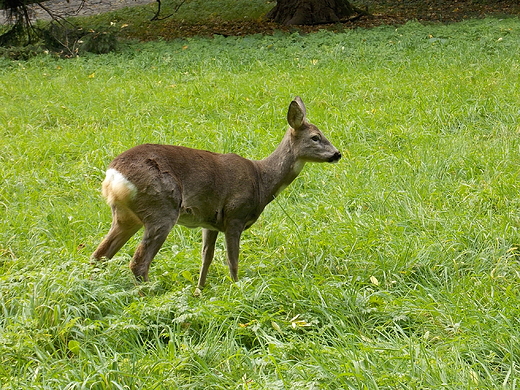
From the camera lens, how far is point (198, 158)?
459cm

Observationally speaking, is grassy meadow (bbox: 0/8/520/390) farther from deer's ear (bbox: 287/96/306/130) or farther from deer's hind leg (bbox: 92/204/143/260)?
deer's ear (bbox: 287/96/306/130)

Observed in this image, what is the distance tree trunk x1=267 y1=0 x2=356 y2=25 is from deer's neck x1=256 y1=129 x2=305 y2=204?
40.0 feet

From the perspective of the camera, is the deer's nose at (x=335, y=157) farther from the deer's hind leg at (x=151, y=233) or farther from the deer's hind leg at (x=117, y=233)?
the deer's hind leg at (x=117, y=233)

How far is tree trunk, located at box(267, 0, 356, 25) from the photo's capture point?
1677 centimetres

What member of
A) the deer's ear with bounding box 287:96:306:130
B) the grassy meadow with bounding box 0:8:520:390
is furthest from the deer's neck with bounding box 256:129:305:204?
the grassy meadow with bounding box 0:8:520:390

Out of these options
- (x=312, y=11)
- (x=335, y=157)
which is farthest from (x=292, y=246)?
(x=312, y=11)

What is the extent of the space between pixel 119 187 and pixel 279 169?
4.33 ft

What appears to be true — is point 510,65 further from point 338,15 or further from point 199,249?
point 338,15

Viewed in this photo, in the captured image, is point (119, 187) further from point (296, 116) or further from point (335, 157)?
point (335, 157)

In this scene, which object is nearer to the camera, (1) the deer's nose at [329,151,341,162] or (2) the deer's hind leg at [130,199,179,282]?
(2) the deer's hind leg at [130,199,179,282]

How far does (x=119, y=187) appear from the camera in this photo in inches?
163

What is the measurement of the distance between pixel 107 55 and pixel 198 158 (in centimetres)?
919

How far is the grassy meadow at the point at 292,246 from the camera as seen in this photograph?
3.27 metres

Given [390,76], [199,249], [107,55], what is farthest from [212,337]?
[107,55]
